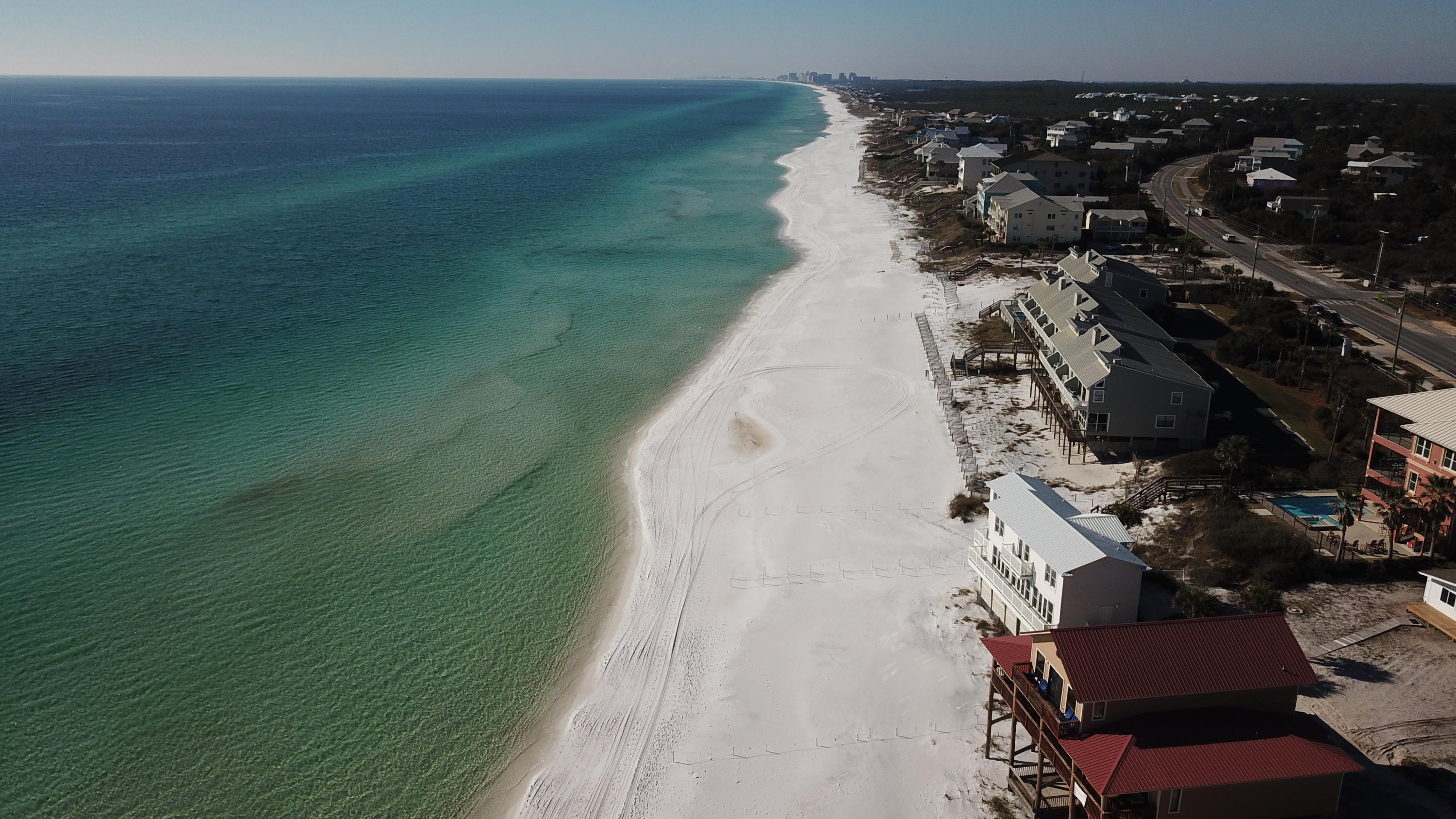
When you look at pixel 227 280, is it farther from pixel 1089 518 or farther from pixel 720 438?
pixel 1089 518

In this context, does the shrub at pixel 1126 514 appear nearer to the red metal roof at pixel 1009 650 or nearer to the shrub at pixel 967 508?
the shrub at pixel 967 508

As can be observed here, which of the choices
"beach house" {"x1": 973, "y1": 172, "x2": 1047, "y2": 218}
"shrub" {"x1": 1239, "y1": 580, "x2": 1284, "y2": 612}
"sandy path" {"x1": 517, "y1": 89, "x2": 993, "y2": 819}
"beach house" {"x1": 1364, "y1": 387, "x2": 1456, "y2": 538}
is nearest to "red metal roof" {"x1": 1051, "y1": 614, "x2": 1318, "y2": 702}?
"sandy path" {"x1": 517, "y1": 89, "x2": 993, "y2": 819}

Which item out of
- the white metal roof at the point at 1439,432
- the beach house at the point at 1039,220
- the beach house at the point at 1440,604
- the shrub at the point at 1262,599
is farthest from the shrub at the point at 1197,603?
the beach house at the point at 1039,220

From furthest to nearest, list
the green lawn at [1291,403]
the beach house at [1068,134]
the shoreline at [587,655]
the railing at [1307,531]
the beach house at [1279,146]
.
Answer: the beach house at [1068,134]
the beach house at [1279,146]
the green lawn at [1291,403]
the railing at [1307,531]
the shoreline at [587,655]

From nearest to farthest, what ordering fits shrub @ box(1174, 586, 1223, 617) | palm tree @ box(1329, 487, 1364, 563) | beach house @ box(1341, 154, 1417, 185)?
shrub @ box(1174, 586, 1223, 617), palm tree @ box(1329, 487, 1364, 563), beach house @ box(1341, 154, 1417, 185)

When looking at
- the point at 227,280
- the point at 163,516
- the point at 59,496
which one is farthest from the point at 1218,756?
the point at 227,280

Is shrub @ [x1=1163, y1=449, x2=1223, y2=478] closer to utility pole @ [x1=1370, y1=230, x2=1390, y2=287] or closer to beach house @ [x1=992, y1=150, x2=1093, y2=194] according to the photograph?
utility pole @ [x1=1370, y1=230, x2=1390, y2=287]

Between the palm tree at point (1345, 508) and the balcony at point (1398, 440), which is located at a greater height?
the balcony at point (1398, 440)
